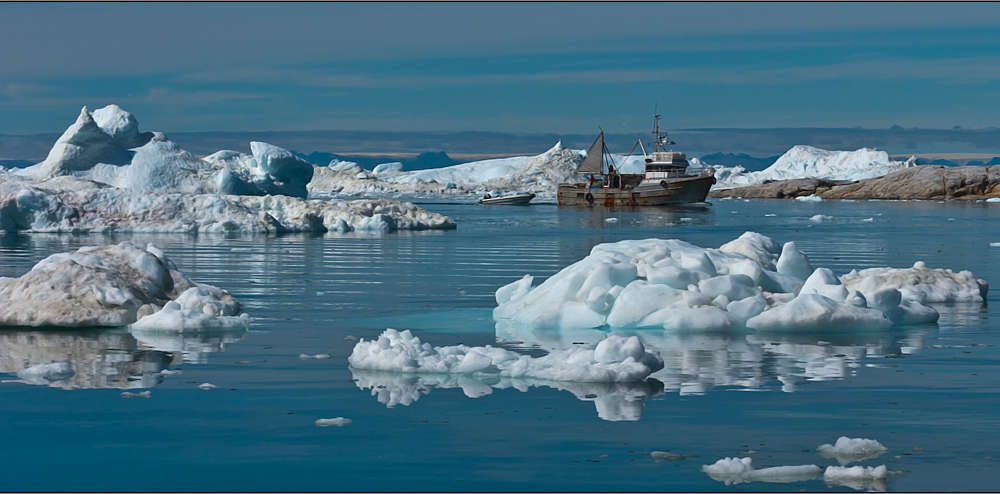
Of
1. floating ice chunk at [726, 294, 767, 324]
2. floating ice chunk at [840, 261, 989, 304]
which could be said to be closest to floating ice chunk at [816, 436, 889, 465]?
floating ice chunk at [726, 294, 767, 324]

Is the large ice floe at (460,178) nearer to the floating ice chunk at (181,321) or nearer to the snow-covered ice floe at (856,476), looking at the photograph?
the floating ice chunk at (181,321)

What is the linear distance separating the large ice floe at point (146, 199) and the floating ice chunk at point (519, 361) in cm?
2353

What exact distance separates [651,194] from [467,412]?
217 ft

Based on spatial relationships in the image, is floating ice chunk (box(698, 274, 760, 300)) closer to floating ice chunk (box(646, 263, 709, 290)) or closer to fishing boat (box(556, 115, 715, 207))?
floating ice chunk (box(646, 263, 709, 290))

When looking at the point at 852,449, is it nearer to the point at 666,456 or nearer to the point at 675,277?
the point at 666,456

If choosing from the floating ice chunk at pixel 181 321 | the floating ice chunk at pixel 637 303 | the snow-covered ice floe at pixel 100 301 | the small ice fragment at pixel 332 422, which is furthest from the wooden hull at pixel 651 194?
the small ice fragment at pixel 332 422

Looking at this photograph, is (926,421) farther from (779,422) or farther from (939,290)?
(939,290)

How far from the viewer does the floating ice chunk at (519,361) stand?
6.94 metres

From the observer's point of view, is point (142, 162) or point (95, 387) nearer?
point (95, 387)

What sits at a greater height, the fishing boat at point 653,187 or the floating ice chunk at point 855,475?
the fishing boat at point 653,187

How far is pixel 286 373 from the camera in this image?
738cm

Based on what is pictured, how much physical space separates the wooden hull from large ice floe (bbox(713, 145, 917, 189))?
223ft

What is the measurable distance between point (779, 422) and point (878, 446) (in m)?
0.68

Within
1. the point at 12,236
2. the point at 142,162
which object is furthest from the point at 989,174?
the point at 12,236
